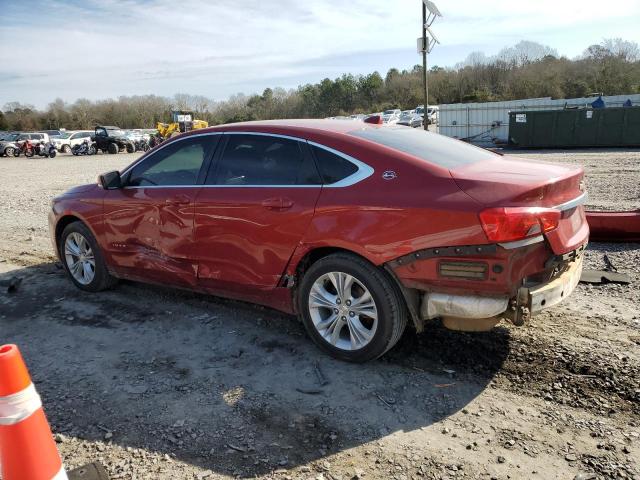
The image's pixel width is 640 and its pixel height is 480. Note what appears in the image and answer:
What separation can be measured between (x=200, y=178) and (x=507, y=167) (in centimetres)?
245

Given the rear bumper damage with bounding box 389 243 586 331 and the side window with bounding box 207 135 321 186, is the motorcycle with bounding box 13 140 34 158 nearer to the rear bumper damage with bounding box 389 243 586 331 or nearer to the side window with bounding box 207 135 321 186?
A: the side window with bounding box 207 135 321 186

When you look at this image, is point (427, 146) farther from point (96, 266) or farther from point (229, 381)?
point (96, 266)

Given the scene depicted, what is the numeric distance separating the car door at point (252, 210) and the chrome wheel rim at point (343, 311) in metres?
0.38

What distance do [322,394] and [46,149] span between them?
130 ft

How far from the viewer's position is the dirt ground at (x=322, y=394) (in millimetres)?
2789

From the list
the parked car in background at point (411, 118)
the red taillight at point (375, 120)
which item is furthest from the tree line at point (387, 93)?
the red taillight at point (375, 120)

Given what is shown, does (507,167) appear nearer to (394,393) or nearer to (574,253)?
(574,253)

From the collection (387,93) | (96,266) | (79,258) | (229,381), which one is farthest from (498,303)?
(387,93)

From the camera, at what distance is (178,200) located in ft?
14.8

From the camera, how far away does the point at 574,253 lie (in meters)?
3.62

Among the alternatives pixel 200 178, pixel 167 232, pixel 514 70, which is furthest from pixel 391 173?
pixel 514 70

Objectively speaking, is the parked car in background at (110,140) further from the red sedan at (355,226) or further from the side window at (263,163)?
the side window at (263,163)

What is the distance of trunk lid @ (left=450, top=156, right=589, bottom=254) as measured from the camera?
3197mm

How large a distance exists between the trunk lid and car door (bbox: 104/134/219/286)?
2.24 meters
